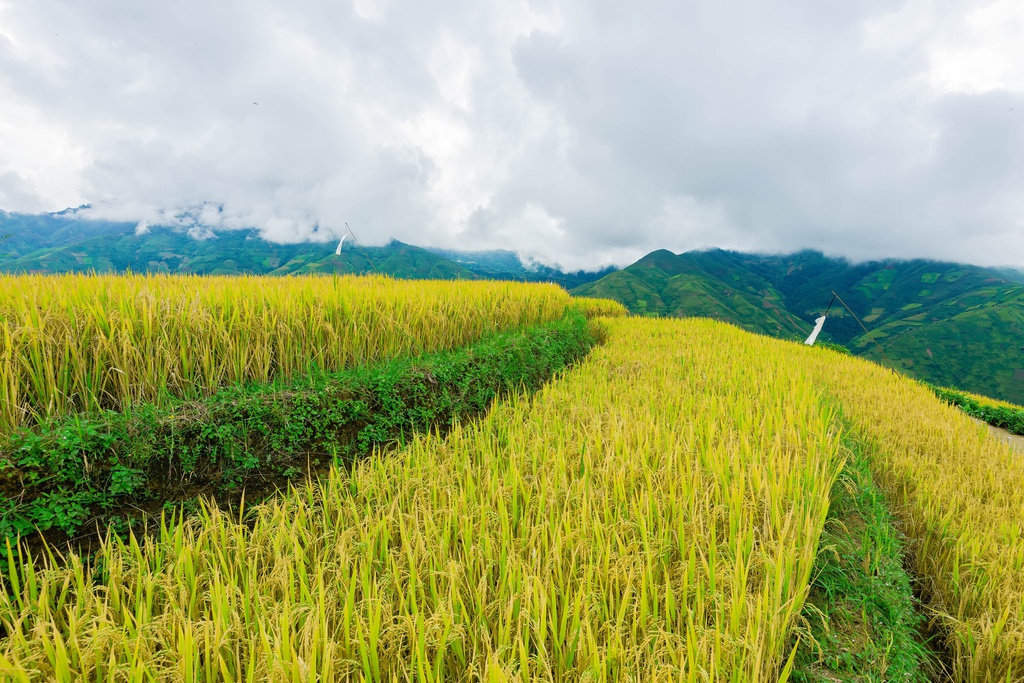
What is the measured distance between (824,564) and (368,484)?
299 centimetres

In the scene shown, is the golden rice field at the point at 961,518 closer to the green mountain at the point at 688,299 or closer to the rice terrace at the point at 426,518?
the rice terrace at the point at 426,518

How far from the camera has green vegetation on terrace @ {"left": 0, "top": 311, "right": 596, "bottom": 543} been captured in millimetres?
2264

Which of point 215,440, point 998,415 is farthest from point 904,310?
point 215,440

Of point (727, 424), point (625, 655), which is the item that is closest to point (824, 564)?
point (727, 424)

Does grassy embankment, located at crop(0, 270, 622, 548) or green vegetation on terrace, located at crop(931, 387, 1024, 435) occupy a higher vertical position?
grassy embankment, located at crop(0, 270, 622, 548)

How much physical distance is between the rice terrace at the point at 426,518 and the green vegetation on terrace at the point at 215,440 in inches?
0.7

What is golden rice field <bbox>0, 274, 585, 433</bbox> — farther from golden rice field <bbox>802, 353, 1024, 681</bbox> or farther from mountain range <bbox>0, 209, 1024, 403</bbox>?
golden rice field <bbox>802, 353, 1024, 681</bbox>

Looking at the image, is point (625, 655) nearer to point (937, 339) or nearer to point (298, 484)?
point (298, 484)

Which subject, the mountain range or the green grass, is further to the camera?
the mountain range

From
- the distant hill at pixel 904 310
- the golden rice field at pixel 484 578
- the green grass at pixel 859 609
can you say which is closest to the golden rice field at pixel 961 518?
the green grass at pixel 859 609

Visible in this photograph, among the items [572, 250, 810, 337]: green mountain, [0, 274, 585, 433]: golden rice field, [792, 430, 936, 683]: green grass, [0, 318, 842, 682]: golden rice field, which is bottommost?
[792, 430, 936, 683]: green grass

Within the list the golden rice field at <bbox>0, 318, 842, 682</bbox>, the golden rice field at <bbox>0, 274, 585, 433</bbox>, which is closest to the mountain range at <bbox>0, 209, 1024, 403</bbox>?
the golden rice field at <bbox>0, 274, 585, 433</bbox>

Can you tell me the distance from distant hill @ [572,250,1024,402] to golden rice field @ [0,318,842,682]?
40.8 metres

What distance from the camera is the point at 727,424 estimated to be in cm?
358
